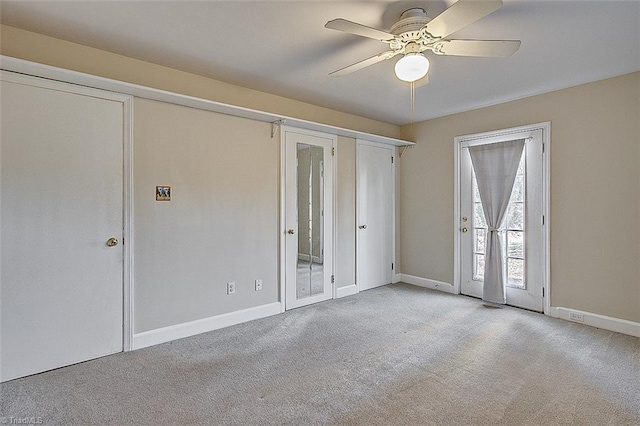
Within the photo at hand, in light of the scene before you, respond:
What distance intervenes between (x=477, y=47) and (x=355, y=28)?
84cm

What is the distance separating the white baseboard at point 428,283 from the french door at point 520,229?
1.01 feet

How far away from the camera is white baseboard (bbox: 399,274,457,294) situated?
482 cm

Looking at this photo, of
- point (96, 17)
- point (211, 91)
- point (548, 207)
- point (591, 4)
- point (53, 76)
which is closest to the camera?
point (591, 4)

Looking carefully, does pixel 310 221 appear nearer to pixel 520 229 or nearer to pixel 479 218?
pixel 479 218

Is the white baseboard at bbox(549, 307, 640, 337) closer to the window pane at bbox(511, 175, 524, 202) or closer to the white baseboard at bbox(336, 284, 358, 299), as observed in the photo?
the window pane at bbox(511, 175, 524, 202)

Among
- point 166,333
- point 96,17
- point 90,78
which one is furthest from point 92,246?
point 96,17

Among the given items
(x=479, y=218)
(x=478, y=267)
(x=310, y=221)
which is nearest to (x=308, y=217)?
(x=310, y=221)

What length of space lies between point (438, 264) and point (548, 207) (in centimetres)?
164

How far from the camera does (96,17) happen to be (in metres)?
2.30

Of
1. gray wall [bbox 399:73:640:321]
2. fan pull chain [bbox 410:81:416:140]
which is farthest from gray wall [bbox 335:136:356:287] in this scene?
gray wall [bbox 399:73:640:321]

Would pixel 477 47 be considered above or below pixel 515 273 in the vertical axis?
above

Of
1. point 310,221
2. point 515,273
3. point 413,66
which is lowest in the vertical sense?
point 515,273

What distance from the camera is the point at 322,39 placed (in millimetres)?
2578

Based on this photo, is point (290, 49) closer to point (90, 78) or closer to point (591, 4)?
point (90, 78)
